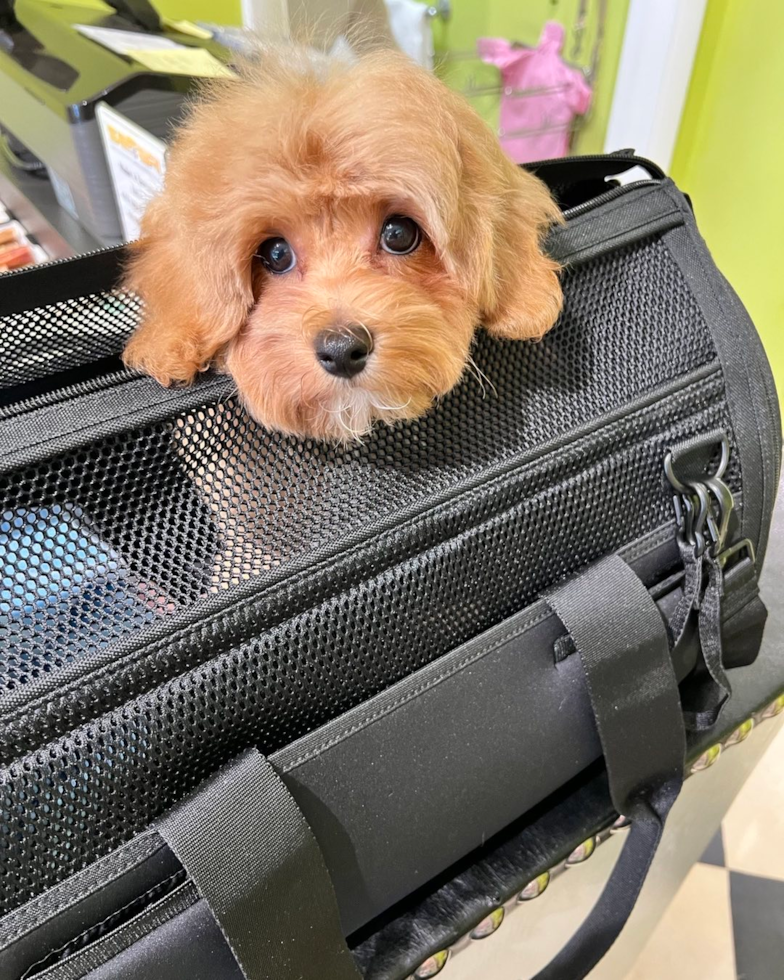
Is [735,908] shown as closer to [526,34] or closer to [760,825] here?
[760,825]

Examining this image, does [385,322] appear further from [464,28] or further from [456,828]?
[464,28]

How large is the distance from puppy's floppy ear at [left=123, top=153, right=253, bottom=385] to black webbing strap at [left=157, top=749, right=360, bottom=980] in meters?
0.23

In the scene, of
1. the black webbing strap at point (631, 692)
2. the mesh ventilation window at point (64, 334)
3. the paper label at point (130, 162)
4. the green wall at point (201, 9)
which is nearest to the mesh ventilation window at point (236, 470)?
the mesh ventilation window at point (64, 334)

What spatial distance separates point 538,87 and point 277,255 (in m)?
1.32

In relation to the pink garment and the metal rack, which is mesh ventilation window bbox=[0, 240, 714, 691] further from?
the pink garment

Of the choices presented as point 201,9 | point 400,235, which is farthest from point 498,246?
point 201,9

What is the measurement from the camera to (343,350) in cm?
47

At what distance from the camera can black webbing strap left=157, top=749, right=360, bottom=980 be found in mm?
371

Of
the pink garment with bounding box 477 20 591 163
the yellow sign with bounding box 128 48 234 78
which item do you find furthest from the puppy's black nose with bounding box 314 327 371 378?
the pink garment with bounding box 477 20 591 163

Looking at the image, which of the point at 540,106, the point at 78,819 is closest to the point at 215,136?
the point at 78,819

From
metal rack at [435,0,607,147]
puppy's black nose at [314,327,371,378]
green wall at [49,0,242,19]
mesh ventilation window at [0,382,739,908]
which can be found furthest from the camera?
green wall at [49,0,242,19]

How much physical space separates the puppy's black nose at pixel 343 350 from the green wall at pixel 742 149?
125 cm

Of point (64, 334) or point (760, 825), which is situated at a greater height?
point (64, 334)

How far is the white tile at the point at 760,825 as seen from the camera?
1048mm
